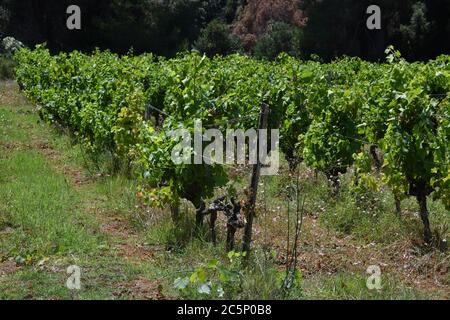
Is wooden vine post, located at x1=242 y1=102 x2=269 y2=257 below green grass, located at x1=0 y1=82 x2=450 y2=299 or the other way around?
the other way around

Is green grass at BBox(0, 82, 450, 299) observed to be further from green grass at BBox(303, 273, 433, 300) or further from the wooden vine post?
the wooden vine post

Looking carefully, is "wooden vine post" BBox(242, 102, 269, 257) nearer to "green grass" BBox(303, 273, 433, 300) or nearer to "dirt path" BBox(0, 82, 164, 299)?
"green grass" BBox(303, 273, 433, 300)

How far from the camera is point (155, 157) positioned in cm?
577

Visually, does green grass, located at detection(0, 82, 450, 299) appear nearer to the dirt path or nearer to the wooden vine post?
the dirt path

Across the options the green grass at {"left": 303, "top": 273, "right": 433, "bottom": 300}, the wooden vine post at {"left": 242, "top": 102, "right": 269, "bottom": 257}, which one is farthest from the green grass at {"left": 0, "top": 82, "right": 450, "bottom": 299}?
the wooden vine post at {"left": 242, "top": 102, "right": 269, "bottom": 257}

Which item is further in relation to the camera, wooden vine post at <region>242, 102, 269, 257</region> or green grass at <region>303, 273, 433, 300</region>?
wooden vine post at <region>242, 102, 269, 257</region>

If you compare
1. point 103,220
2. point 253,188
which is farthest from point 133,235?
point 253,188

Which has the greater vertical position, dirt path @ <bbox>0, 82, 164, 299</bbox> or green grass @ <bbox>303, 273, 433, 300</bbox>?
dirt path @ <bbox>0, 82, 164, 299</bbox>

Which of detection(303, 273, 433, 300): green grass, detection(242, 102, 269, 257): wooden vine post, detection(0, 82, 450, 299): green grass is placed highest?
detection(242, 102, 269, 257): wooden vine post

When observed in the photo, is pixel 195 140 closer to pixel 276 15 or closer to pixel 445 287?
pixel 445 287

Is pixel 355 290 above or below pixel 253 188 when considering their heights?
below

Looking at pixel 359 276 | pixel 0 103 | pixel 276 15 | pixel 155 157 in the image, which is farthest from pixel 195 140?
pixel 276 15

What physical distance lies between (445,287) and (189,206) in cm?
291

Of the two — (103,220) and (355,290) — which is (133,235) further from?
(355,290)
